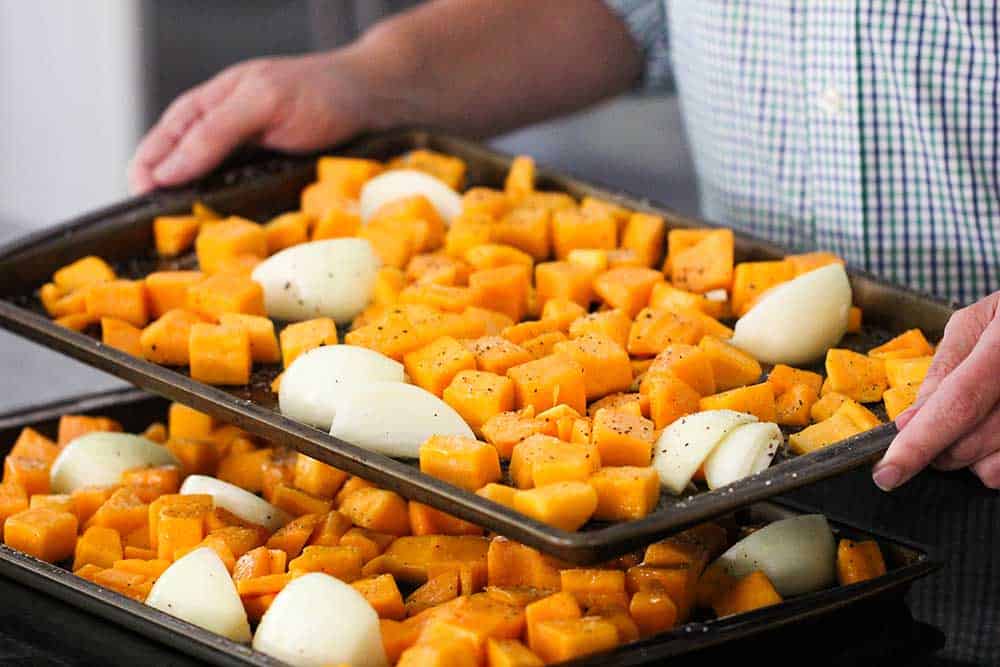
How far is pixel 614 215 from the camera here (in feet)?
5.54

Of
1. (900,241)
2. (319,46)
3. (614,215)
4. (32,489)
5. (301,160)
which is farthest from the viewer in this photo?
(319,46)

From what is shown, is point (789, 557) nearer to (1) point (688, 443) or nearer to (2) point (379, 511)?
(1) point (688, 443)

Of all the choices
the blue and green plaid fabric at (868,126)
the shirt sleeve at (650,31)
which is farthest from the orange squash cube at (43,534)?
the shirt sleeve at (650,31)

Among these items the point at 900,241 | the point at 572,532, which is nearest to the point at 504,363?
the point at 572,532

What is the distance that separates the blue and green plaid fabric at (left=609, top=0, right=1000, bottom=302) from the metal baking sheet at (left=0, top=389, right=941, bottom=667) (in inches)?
24.0

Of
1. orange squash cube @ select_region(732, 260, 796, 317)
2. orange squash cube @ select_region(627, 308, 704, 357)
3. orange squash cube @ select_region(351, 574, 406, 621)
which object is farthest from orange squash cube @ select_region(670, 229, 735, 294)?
orange squash cube @ select_region(351, 574, 406, 621)

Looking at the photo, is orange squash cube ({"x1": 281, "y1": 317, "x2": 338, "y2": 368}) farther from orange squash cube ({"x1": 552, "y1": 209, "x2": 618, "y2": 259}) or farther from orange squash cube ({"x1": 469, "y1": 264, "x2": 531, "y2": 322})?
orange squash cube ({"x1": 552, "y1": 209, "x2": 618, "y2": 259})

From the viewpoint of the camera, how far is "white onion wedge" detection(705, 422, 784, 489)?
1.14 meters

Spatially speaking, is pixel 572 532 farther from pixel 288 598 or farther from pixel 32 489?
pixel 32 489

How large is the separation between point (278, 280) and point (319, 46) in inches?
101

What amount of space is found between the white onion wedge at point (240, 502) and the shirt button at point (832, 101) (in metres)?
0.90

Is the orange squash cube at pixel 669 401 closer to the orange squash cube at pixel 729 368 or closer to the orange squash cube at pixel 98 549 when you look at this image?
the orange squash cube at pixel 729 368

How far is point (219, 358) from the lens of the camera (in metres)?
1.38

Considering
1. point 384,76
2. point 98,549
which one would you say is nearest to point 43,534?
point 98,549
